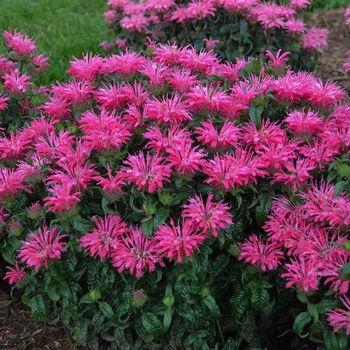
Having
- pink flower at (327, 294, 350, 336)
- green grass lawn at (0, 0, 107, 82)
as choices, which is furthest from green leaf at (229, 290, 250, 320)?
green grass lawn at (0, 0, 107, 82)

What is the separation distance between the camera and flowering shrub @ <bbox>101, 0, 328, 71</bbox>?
3.25m

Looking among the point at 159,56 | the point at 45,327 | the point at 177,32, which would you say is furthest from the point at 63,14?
the point at 45,327

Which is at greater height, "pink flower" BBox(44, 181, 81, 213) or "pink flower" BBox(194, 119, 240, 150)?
"pink flower" BBox(194, 119, 240, 150)

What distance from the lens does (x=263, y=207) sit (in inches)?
71.7

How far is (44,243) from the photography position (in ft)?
5.86

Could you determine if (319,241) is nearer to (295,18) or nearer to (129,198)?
(129,198)

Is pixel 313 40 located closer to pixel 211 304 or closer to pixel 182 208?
pixel 182 208

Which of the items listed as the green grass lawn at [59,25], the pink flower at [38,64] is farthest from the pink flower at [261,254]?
the green grass lawn at [59,25]

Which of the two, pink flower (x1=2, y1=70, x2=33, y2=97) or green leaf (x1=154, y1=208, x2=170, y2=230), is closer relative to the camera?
green leaf (x1=154, y1=208, x2=170, y2=230)

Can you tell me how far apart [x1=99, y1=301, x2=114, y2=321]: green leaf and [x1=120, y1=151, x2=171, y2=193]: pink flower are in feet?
1.44

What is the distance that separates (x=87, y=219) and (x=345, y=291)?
86 centimetres

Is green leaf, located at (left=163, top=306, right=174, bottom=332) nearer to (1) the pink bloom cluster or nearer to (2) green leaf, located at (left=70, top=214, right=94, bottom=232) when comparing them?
(2) green leaf, located at (left=70, top=214, right=94, bottom=232)

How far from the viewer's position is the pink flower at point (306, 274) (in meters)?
1.59

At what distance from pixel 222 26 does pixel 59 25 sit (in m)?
2.02
